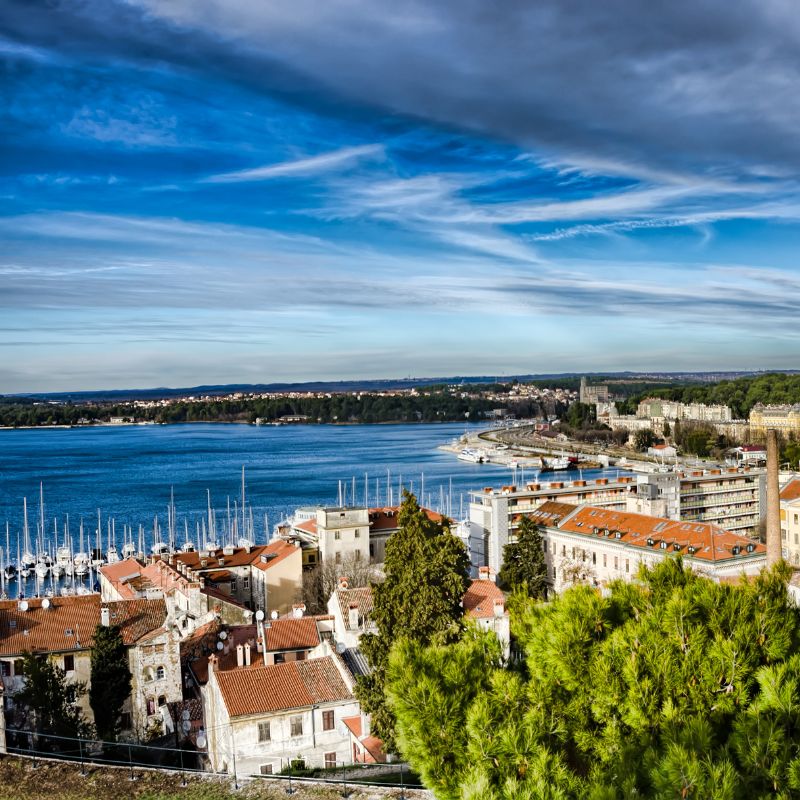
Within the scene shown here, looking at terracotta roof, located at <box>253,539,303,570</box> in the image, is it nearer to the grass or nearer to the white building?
the white building

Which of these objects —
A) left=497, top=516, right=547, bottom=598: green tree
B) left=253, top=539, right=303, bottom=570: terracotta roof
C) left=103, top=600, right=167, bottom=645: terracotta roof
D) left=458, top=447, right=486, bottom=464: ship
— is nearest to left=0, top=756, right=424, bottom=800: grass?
left=103, top=600, right=167, bottom=645: terracotta roof

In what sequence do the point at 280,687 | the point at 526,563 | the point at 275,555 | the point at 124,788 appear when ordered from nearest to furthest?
the point at 124,788 → the point at 280,687 → the point at 526,563 → the point at 275,555

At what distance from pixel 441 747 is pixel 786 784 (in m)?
1.97

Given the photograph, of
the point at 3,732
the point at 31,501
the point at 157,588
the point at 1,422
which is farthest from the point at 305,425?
the point at 3,732

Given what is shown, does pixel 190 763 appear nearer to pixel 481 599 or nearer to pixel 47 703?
pixel 47 703

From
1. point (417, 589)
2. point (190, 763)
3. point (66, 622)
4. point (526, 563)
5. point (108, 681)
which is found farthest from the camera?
point (526, 563)

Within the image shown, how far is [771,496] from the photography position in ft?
52.3

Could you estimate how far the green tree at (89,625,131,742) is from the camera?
33.1ft

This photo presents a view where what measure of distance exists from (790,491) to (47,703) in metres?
19.7

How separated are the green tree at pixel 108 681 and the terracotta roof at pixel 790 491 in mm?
17956

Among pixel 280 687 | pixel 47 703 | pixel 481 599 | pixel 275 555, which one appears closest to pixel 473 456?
pixel 275 555

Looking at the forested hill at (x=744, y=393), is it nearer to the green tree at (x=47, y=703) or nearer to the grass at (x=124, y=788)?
the green tree at (x=47, y=703)

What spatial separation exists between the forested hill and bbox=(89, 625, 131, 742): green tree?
67.3 meters

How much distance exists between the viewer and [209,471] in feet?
183
